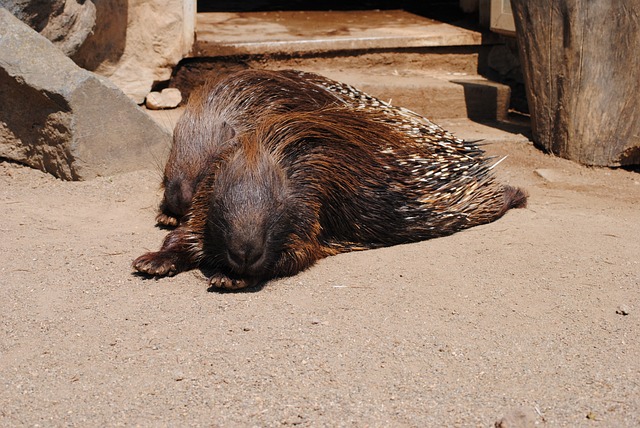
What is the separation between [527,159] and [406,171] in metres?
1.86

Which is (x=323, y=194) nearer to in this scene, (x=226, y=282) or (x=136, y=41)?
(x=226, y=282)

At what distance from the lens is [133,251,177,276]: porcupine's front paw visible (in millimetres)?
3609

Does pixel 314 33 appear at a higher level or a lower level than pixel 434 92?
higher

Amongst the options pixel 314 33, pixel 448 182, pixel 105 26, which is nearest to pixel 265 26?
pixel 314 33

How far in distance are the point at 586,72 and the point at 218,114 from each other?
2.58 meters

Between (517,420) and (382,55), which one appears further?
(382,55)

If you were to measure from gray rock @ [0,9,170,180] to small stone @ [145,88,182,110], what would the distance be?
1.04 metres

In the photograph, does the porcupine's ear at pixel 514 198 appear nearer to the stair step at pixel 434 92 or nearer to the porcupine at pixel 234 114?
the porcupine at pixel 234 114

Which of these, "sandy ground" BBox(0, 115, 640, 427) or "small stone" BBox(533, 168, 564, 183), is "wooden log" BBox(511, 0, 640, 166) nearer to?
"small stone" BBox(533, 168, 564, 183)

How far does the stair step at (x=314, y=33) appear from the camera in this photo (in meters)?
6.30

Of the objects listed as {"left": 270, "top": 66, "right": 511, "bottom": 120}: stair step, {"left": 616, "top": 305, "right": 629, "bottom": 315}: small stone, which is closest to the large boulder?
{"left": 270, "top": 66, "right": 511, "bottom": 120}: stair step

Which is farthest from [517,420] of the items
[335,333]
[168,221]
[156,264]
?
[168,221]

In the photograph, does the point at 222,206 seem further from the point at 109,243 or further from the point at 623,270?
the point at 623,270

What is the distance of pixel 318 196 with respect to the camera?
382 cm
